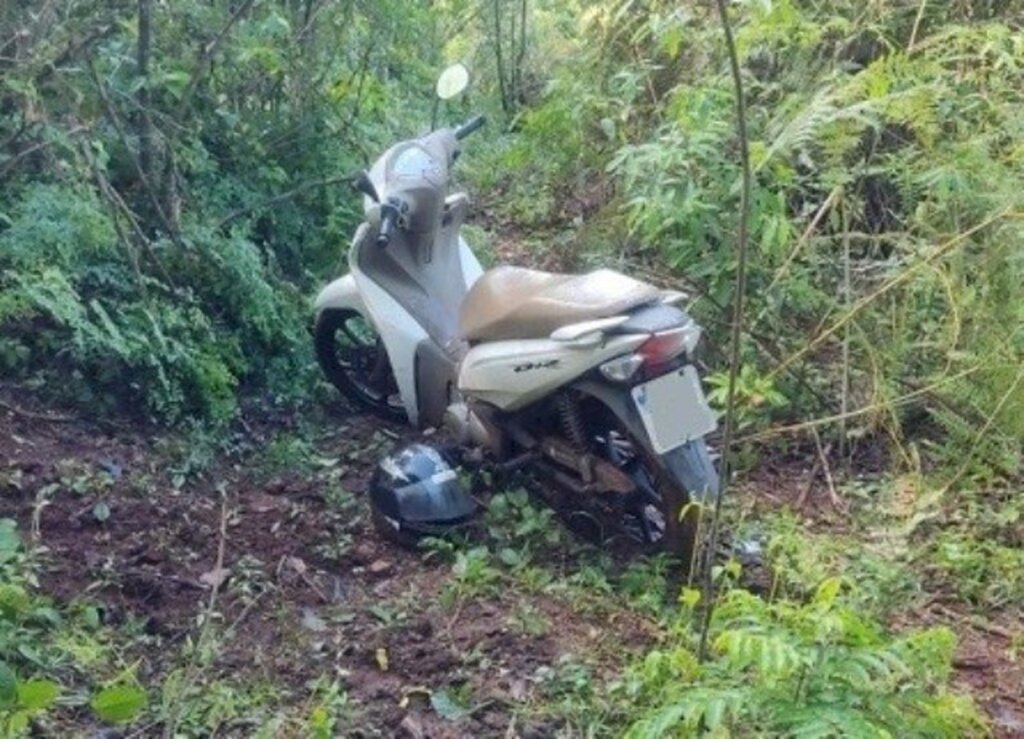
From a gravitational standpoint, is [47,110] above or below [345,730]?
above

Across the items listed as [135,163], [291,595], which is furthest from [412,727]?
[135,163]

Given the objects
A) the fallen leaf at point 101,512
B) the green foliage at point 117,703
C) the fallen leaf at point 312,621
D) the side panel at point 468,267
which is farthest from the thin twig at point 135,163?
the green foliage at point 117,703

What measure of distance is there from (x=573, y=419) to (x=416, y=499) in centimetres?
48

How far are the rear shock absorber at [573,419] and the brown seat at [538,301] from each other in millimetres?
179

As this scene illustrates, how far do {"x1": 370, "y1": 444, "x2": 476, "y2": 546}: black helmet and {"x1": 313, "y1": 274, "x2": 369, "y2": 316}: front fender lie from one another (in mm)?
955

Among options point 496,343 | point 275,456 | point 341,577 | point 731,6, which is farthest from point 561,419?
point 731,6

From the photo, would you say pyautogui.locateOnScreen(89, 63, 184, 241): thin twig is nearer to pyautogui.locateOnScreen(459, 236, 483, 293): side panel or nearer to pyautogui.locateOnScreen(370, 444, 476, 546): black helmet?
pyautogui.locateOnScreen(459, 236, 483, 293): side panel

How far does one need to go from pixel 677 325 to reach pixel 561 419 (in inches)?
19.3

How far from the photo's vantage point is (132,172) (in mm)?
5000

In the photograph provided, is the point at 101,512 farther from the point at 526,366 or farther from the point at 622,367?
the point at 622,367

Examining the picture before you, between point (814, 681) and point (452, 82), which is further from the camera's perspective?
point (452, 82)

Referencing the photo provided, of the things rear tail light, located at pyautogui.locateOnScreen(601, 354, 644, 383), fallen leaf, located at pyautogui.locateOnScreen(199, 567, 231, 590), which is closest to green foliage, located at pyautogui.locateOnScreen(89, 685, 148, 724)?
fallen leaf, located at pyautogui.locateOnScreen(199, 567, 231, 590)

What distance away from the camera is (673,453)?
3701mm

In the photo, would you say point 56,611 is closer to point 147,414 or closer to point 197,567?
point 197,567
